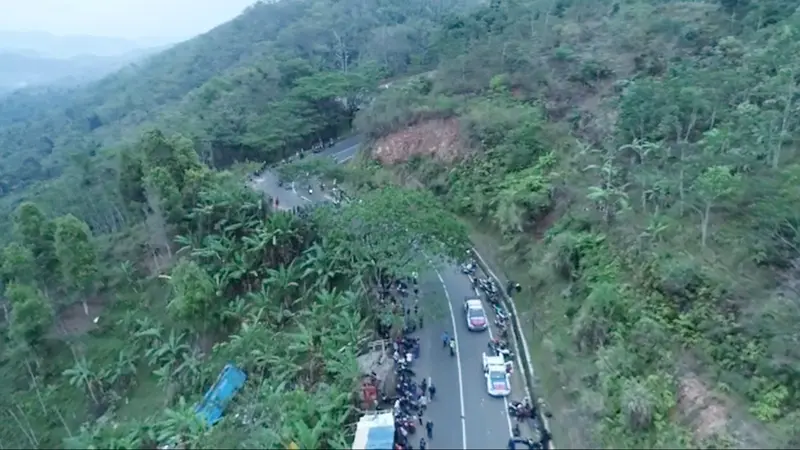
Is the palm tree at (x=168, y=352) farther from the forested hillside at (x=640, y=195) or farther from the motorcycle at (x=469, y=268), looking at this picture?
the forested hillside at (x=640, y=195)

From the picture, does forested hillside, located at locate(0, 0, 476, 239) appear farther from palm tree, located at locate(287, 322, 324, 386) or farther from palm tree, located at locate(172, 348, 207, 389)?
palm tree, located at locate(287, 322, 324, 386)

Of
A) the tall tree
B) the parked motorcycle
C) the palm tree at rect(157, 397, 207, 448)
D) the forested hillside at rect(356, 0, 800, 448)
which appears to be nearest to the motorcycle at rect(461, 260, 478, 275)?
the parked motorcycle

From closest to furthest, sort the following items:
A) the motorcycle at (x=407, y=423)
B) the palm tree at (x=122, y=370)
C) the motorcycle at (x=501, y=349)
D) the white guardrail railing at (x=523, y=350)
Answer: the motorcycle at (x=407, y=423)
the white guardrail railing at (x=523, y=350)
the motorcycle at (x=501, y=349)
the palm tree at (x=122, y=370)

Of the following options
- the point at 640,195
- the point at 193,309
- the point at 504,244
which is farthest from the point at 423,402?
the point at 640,195

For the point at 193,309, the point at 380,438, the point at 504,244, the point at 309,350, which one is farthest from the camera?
the point at 504,244

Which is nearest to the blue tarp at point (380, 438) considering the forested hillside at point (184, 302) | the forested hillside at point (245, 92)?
the forested hillside at point (184, 302)

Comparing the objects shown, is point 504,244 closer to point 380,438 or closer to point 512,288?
point 512,288
